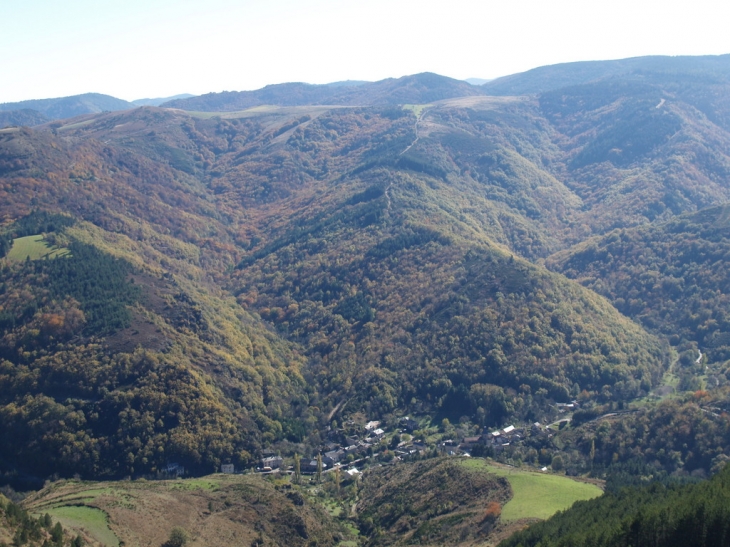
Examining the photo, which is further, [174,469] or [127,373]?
[127,373]

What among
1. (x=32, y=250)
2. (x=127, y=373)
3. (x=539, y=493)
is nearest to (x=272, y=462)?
(x=127, y=373)

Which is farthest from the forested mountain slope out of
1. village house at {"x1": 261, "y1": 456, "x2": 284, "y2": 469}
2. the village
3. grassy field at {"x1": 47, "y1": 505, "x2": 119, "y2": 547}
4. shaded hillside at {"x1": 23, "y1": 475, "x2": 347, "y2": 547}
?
grassy field at {"x1": 47, "y1": 505, "x2": 119, "y2": 547}

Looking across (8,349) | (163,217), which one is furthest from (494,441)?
(163,217)

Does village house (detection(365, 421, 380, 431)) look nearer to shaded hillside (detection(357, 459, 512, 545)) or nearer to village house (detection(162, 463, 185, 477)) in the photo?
shaded hillside (detection(357, 459, 512, 545))

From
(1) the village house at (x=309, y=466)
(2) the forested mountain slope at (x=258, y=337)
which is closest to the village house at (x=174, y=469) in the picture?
(2) the forested mountain slope at (x=258, y=337)

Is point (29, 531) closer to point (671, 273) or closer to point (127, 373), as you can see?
point (127, 373)

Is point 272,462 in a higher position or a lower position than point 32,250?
lower

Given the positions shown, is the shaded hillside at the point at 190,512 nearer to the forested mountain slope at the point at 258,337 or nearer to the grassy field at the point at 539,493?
the forested mountain slope at the point at 258,337
